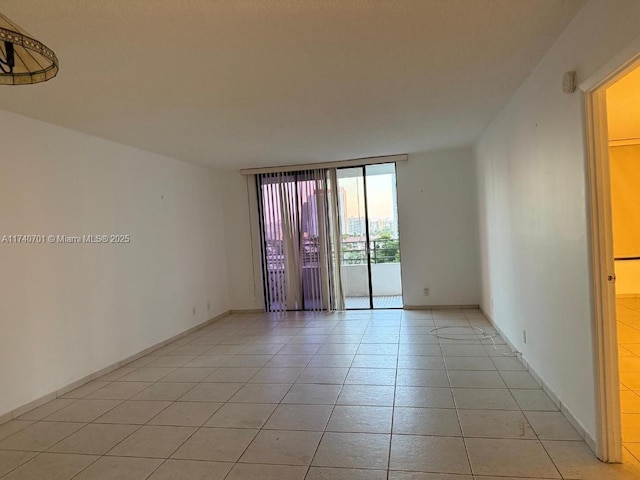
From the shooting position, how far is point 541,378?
310cm

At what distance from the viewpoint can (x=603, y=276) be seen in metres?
2.10

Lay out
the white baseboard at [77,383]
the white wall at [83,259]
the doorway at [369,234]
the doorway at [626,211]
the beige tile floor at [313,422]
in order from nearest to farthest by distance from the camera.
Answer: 1. the beige tile floor at [313,422]
2. the white baseboard at [77,383]
3. the white wall at [83,259]
4. the doorway at [626,211]
5. the doorway at [369,234]

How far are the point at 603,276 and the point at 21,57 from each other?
8.85 ft

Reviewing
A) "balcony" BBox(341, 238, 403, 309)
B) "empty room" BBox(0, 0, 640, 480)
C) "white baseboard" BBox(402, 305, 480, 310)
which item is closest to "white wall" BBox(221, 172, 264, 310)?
"empty room" BBox(0, 0, 640, 480)

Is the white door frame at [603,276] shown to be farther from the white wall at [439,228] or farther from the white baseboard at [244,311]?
the white baseboard at [244,311]

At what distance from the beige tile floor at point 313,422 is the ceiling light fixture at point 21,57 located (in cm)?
203

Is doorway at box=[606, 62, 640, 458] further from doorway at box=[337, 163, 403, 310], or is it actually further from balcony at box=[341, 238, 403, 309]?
balcony at box=[341, 238, 403, 309]

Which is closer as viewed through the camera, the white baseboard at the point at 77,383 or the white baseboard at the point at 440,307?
the white baseboard at the point at 77,383

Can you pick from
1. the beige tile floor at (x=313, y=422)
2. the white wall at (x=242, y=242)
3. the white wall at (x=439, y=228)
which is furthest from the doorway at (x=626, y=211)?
the white wall at (x=242, y=242)

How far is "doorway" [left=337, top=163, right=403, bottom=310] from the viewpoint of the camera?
21.7ft

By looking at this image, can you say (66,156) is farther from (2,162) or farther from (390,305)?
(390,305)

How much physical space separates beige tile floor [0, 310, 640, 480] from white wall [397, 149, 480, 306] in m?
1.84

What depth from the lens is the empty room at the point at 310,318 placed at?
211cm

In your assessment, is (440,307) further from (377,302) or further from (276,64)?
(276,64)
